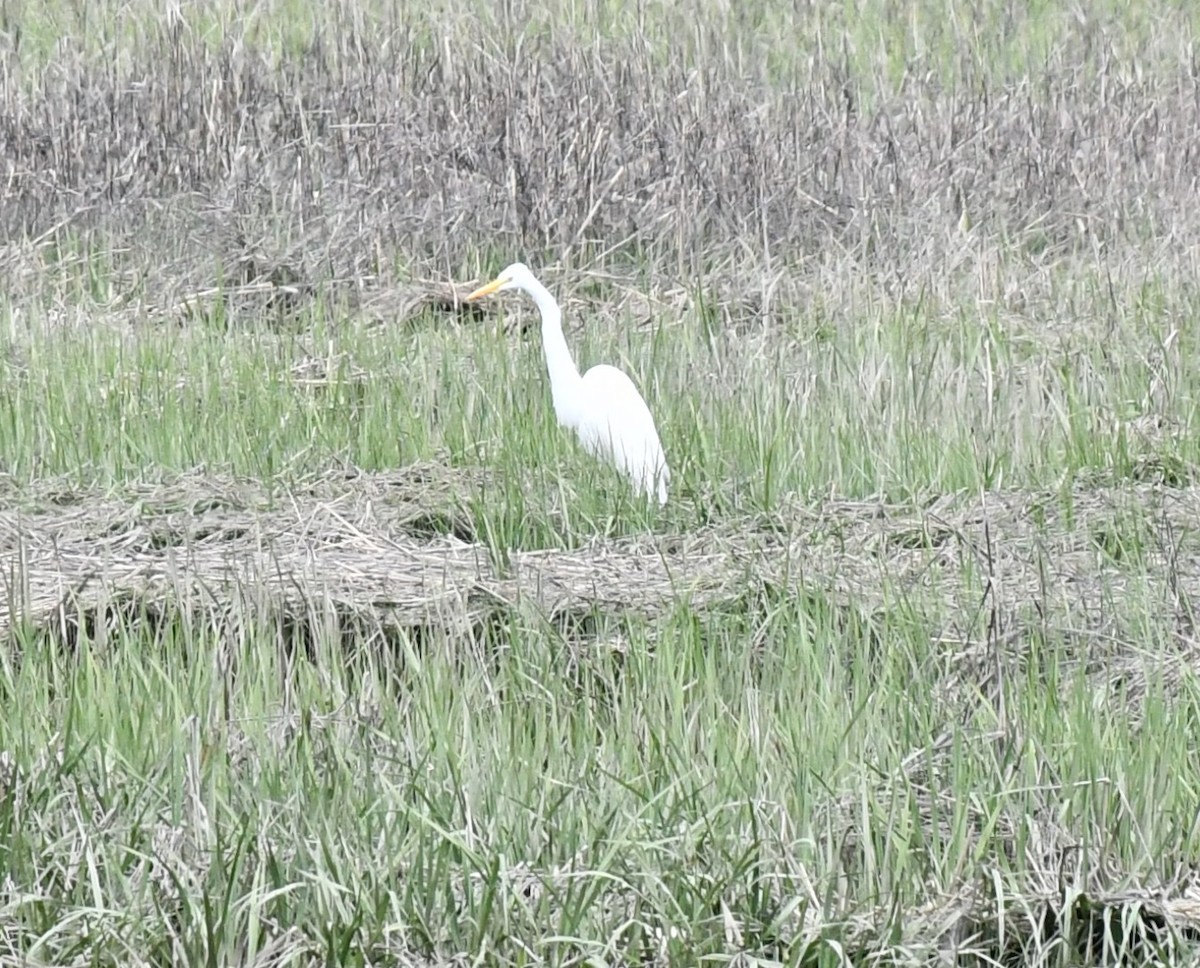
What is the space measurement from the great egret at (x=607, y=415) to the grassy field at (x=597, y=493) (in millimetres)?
77

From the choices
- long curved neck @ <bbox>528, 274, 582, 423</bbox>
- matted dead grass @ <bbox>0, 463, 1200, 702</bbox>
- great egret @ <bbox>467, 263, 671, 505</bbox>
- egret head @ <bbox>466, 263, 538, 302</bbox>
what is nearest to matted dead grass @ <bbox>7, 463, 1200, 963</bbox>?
matted dead grass @ <bbox>0, 463, 1200, 702</bbox>

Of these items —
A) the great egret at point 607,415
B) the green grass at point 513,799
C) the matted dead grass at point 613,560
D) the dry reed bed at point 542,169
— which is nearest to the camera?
the green grass at point 513,799

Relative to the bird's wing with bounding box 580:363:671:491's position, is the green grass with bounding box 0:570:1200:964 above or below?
below

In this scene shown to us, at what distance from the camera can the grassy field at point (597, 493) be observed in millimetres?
2191

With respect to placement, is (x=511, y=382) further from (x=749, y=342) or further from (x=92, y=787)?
(x=92, y=787)

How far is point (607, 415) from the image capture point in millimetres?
4273

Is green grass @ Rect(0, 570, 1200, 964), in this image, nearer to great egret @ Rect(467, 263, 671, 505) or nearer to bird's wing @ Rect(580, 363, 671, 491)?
great egret @ Rect(467, 263, 671, 505)

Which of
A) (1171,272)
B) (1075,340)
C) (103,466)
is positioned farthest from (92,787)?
(1171,272)

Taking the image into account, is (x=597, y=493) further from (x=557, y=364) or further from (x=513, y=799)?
(x=513, y=799)

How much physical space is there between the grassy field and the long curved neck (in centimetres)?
14

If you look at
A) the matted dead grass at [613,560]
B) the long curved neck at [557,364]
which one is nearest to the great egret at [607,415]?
the long curved neck at [557,364]

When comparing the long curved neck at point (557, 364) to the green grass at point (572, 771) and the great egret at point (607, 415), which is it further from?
the green grass at point (572, 771)

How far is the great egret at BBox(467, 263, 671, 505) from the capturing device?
156 inches

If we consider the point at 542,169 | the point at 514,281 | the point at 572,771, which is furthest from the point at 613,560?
the point at 542,169
